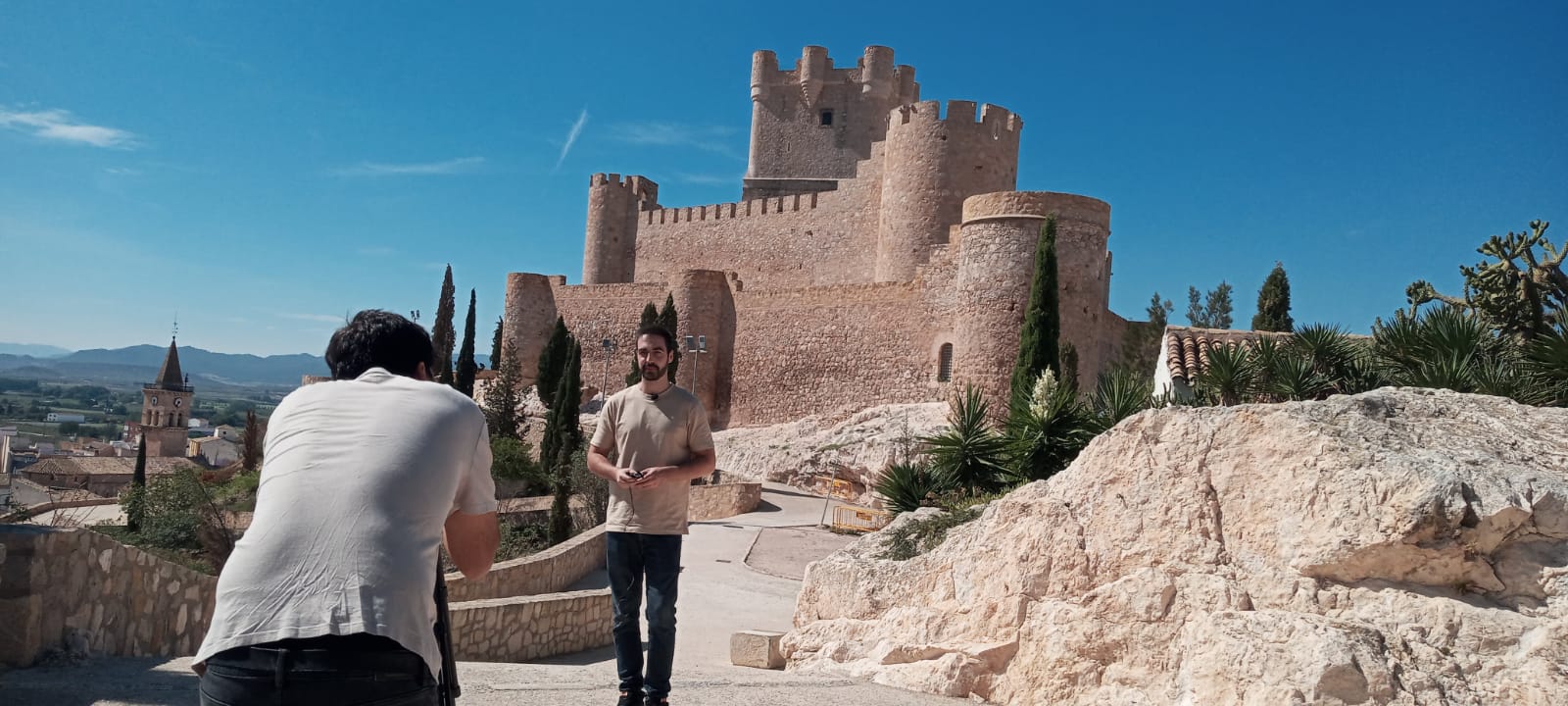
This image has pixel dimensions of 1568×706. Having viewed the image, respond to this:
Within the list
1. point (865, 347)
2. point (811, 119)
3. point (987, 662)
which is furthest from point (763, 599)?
point (811, 119)

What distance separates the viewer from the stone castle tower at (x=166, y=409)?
63.3m

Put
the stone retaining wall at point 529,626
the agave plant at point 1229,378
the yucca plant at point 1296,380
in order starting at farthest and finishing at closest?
the agave plant at point 1229,378 < the yucca plant at point 1296,380 < the stone retaining wall at point 529,626

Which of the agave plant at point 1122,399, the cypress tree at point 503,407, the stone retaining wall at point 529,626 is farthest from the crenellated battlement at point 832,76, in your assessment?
the stone retaining wall at point 529,626

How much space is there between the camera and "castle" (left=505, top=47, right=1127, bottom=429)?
74.9ft

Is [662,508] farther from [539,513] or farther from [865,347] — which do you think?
[865,347]

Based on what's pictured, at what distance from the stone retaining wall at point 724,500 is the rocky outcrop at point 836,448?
3069mm

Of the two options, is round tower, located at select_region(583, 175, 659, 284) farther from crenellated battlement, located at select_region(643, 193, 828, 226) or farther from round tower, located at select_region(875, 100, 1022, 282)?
round tower, located at select_region(875, 100, 1022, 282)

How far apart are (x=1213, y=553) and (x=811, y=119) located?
3618cm

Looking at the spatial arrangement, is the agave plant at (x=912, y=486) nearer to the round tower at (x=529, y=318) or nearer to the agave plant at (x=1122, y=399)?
the agave plant at (x=1122, y=399)

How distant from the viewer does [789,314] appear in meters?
30.9

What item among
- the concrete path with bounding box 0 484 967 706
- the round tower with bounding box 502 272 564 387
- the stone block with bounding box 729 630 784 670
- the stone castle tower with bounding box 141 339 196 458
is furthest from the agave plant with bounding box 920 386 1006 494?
the stone castle tower with bounding box 141 339 196 458

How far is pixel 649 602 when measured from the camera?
15.7 ft

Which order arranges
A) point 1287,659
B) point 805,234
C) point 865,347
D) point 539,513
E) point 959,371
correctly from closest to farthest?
point 1287,659 < point 539,513 < point 959,371 < point 865,347 < point 805,234

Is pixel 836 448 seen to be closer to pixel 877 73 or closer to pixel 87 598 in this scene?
pixel 877 73
